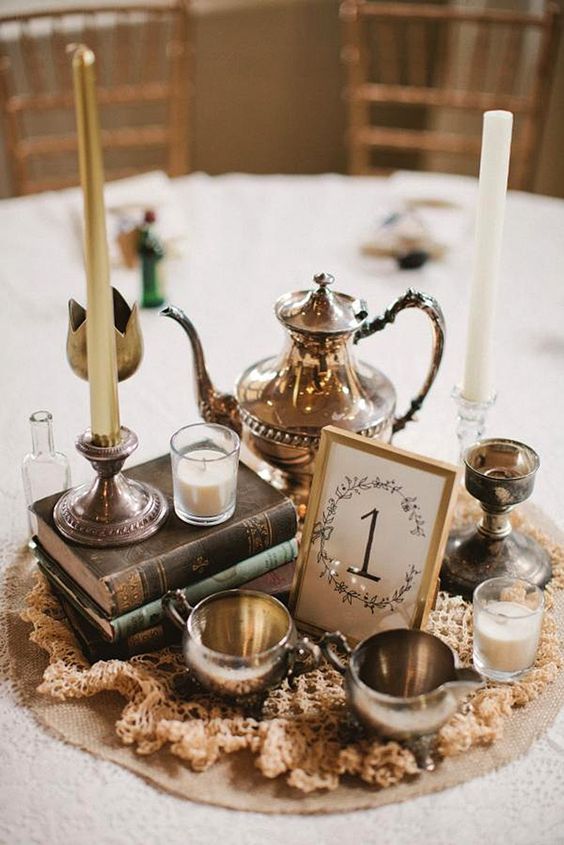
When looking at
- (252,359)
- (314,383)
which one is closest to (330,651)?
(314,383)

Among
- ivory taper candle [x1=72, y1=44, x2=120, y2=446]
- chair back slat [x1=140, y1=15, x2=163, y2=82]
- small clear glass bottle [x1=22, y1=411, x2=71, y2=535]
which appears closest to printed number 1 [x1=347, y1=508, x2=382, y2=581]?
ivory taper candle [x1=72, y1=44, x2=120, y2=446]

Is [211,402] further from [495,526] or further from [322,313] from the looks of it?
[495,526]

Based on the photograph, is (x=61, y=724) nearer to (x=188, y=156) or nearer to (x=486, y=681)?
(x=486, y=681)

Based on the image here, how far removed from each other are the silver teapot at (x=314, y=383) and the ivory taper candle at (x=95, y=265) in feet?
0.54

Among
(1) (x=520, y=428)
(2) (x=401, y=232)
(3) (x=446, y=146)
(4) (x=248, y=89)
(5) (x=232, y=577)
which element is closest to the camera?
(5) (x=232, y=577)

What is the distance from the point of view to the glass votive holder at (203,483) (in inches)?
32.6

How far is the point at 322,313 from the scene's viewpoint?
912mm

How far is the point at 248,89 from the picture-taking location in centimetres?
306

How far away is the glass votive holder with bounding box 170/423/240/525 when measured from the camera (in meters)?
0.83

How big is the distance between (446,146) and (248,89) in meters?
1.07

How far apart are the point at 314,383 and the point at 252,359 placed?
417mm

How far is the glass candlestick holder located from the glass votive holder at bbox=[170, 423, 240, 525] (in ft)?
0.79

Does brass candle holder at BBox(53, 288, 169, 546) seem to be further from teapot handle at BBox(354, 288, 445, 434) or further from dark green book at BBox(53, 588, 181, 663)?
teapot handle at BBox(354, 288, 445, 434)

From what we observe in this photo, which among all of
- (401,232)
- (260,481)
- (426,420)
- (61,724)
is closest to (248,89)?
(401,232)
